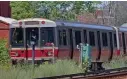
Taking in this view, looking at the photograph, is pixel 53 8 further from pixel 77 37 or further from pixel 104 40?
pixel 77 37

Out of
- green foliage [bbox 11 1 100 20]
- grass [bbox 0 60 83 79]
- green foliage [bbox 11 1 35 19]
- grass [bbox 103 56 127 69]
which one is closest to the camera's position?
grass [bbox 0 60 83 79]

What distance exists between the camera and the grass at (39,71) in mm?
14328

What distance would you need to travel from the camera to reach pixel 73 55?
22.0 meters

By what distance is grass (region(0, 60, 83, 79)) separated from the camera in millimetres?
14328

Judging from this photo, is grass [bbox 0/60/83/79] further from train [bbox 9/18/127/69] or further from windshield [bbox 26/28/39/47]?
windshield [bbox 26/28/39/47]

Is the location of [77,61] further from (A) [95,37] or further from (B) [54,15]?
(B) [54,15]

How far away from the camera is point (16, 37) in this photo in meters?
21.4

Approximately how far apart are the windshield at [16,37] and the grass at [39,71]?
287cm

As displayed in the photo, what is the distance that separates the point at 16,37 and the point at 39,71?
5253mm

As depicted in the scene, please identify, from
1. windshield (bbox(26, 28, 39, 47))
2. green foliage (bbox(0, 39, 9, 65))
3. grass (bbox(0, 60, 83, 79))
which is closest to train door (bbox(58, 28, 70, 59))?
windshield (bbox(26, 28, 39, 47))

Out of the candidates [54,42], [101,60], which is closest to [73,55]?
[54,42]

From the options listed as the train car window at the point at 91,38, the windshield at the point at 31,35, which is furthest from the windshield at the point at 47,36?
the train car window at the point at 91,38

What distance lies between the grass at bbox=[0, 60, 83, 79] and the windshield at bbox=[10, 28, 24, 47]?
2871mm

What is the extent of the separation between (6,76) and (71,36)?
8.28 metres
